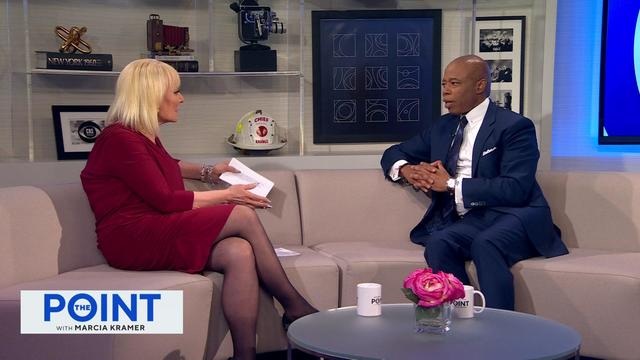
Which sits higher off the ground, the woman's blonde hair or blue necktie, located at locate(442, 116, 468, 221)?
the woman's blonde hair

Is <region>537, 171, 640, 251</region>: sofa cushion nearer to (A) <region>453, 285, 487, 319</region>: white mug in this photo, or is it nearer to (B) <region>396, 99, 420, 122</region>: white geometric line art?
(B) <region>396, 99, 420, 122</region>: white geometric line art

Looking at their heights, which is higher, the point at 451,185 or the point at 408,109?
the point at 408,109

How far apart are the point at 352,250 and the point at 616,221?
1149 millimetres

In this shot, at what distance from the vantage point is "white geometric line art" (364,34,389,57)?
4727mm

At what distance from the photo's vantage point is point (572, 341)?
89.0 inches

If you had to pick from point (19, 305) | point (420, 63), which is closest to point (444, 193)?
point (420, 63)

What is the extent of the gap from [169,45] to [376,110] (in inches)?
47.0

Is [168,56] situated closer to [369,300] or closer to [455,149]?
[455,149]

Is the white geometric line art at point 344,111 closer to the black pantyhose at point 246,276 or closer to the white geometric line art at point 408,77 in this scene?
the white geometric line art at point 408,77

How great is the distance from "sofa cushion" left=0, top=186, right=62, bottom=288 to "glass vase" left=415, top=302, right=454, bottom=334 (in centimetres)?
143

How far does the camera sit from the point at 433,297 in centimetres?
231

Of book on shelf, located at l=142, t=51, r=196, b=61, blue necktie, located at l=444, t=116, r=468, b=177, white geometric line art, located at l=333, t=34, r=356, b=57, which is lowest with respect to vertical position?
blue necktie, located at l=444, t=116, r=468, b=177

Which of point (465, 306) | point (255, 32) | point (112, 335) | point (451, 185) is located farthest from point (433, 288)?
point (255, 32)

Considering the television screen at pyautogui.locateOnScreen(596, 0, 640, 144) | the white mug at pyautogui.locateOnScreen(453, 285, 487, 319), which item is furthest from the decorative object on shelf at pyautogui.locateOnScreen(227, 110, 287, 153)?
the white mug at pyautogui.locateOnScreen(453, 285, 487, 319)
